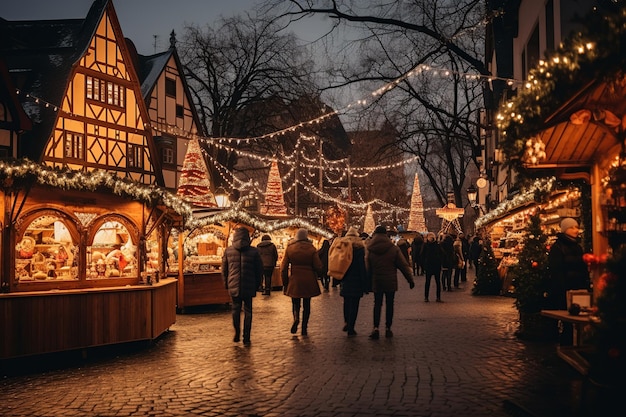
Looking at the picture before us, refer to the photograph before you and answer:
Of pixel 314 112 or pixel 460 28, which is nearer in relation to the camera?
pixel 460 28

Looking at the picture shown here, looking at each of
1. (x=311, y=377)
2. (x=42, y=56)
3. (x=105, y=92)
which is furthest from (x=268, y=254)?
(x=42, y=56)

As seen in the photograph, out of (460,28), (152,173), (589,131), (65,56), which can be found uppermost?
(65,56)

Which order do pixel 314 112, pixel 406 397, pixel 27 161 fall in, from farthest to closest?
1. pixel 314 112
2. pixel 27 161
3. pixel 406 397

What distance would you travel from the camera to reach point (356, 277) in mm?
13375

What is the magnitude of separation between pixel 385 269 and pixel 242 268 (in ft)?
8.37

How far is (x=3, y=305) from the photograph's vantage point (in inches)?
424

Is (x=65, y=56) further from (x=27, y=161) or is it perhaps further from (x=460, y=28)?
(x=27, y=161)

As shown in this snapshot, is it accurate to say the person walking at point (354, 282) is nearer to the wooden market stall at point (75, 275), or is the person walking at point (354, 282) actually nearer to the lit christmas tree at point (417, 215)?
the wooden market stall at point (75, 275)

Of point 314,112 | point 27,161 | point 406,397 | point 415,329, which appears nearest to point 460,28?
point 415,329

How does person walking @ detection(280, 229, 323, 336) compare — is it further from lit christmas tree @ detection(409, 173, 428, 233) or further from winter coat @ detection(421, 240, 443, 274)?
lit christmas tree @ detection(409, 173, 428, 233)

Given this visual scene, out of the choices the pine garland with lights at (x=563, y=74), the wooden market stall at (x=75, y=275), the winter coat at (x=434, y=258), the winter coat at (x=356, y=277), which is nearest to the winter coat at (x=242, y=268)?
the wooden market stall at (x=75, y=275)

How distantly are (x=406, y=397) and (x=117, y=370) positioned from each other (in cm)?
440

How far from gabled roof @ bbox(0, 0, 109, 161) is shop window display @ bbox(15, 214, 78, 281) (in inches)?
765

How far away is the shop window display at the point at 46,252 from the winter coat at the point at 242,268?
257 centimetres
